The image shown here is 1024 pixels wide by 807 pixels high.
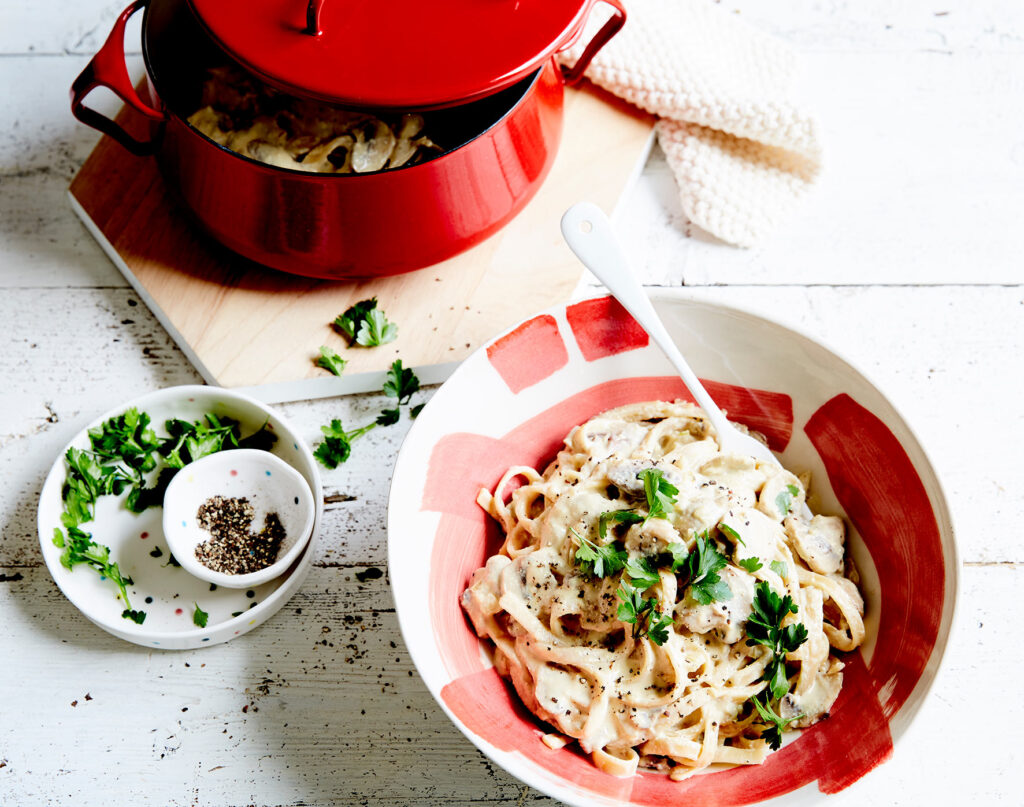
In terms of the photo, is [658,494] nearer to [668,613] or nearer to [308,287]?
[668,613]

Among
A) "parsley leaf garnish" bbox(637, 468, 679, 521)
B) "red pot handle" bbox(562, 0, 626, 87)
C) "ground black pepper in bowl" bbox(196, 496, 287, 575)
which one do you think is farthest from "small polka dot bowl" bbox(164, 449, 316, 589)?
"red pot handle" bbox(562, 0, 626, 87)

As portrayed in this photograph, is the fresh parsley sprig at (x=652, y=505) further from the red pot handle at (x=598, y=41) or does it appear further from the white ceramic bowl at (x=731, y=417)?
the red pot handle at (x=598, y=41)

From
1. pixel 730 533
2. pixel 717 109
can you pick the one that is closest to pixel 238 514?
pixel 730 533

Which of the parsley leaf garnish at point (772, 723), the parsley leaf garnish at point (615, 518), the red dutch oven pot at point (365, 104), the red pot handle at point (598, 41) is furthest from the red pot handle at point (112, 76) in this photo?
the parsley leaf garnish at point (772, 723)

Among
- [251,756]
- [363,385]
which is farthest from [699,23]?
[251,756]

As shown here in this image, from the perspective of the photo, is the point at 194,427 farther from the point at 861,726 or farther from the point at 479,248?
the point at 861,726

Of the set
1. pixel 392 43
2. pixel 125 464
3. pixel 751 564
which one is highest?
pixel 392 43

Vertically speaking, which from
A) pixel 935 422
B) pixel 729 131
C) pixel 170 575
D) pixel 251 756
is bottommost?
pixel 251 756
